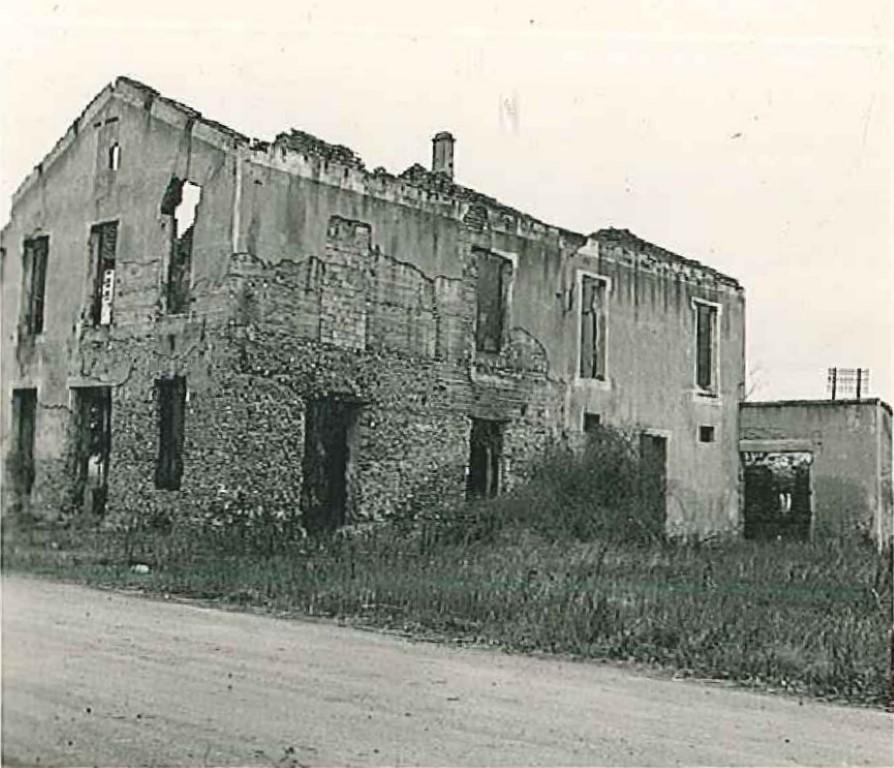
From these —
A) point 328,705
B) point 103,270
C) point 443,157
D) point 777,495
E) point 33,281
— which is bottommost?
point 328,705

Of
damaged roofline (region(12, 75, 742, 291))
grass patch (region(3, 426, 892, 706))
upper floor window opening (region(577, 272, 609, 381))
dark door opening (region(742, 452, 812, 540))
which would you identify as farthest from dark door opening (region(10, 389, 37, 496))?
dark door opening (region(742, 452, 812, 540))

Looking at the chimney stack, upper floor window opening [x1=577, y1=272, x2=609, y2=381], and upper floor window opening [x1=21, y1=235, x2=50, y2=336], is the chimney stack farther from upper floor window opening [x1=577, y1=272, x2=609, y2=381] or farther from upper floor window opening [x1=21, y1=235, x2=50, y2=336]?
upper floor window opening [x1=21, y1=235, x2=50, y2=336]

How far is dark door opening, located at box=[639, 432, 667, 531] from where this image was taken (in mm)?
17219

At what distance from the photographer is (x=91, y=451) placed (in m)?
6.42

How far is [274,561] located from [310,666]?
16.6ft

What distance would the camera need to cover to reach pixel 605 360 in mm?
18891

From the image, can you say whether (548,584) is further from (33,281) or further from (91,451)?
(33,281)

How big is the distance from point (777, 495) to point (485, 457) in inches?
259

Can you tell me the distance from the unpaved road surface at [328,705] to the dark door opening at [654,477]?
30.4 ft

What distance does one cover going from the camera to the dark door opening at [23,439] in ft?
12.1

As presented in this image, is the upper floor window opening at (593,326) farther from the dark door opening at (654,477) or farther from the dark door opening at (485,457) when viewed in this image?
the dark door opening at (485,457)

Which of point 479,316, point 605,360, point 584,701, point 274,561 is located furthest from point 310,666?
point 605,360

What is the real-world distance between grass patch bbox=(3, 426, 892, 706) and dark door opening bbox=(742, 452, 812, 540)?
4882 millimetres

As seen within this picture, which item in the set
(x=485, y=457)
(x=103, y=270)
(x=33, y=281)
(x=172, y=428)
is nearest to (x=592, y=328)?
(x=485, y=457)
